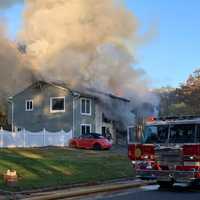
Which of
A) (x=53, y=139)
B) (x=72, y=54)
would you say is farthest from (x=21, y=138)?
(x=72, y=54)

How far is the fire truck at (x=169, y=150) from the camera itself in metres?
15.9

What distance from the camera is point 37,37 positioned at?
161 ft

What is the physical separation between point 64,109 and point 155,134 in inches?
1306

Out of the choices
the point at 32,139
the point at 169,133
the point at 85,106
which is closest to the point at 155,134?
the point at 169,133

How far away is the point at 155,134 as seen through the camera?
16859mm

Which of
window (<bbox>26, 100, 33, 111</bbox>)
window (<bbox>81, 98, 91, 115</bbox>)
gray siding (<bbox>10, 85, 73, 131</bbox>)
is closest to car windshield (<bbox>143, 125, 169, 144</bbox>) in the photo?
gray siding (<bbox>10, 85, 73, 131</bbox>)

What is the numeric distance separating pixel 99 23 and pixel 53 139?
12465 millimetres

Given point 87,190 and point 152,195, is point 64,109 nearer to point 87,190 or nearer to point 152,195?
point 87,190

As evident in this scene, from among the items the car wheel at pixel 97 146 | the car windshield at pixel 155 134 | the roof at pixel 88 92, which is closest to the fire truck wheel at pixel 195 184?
the car windshield at pixel 155 134

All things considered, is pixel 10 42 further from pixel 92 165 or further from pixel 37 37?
pixel 92 165

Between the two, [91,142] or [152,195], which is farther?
[91,142]

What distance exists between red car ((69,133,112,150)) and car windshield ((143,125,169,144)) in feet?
77.0

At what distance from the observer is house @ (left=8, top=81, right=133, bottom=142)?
161ft

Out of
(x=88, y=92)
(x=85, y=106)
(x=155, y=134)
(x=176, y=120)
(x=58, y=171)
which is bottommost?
(x=58, y=171)
